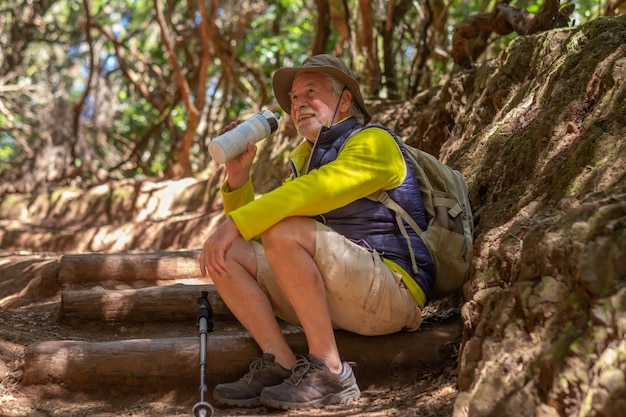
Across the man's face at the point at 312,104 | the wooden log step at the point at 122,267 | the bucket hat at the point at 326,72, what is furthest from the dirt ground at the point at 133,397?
the bucket hat at the point at 326,72

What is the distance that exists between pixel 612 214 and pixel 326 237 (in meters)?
1.06

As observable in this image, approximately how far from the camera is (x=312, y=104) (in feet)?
10.9

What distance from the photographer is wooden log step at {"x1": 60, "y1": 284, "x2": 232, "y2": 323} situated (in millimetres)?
4074

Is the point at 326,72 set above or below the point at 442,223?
above

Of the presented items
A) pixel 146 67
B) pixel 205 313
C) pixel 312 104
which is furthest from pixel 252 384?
pixel 146 67

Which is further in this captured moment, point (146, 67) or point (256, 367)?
point (146, 67)

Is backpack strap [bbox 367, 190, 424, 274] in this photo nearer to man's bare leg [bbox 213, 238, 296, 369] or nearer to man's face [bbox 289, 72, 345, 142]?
man's face [bbox 289, 72, 345, 142]

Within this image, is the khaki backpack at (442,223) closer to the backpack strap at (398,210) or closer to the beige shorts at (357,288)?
the backpack strap at (398,210)

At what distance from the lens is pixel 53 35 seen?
13.8 metres

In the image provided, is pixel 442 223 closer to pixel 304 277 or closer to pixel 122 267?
pixel 304 277

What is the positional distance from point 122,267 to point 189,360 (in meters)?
1.85

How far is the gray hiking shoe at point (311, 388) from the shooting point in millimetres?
2732

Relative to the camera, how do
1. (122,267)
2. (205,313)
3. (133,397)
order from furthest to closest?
(122,267)
(205,313)
(133,397)

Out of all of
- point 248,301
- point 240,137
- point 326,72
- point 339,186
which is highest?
point 326,72
